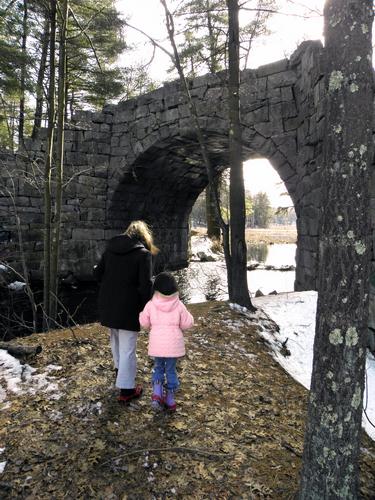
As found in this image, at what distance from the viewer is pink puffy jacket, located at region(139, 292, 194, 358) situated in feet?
9.78

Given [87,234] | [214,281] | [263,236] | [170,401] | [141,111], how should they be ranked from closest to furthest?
1. [170,401]
2. [141,111]
3. [87,234]
4. [214,281]
5. [263,236]

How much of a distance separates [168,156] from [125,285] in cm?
941

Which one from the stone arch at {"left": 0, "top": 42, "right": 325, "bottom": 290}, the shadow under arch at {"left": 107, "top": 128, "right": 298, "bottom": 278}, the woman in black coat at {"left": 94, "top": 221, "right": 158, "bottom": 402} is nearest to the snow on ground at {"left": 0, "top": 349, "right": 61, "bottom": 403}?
the woman in black coat at {"left": 94, "top": 221, "right": 158, "bottom": 402}

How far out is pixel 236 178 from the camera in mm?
5773

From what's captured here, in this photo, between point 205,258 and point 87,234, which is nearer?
point 87,234

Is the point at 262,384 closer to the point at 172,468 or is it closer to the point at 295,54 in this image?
the point at 172,468

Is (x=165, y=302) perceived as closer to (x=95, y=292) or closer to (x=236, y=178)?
(x=236, y=178)

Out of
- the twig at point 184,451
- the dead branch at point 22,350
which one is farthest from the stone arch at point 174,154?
the twig at point 184,451

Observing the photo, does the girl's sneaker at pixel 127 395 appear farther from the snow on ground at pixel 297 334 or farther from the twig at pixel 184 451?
the snow on ground at pixel 297 334

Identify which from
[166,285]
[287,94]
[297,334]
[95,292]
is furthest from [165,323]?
[95,292]

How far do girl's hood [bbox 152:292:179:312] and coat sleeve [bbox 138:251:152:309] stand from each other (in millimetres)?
141

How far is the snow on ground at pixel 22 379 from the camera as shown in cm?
330

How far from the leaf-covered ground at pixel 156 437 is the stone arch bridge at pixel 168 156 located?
362cm

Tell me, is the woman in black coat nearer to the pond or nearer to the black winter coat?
the black winter coat
